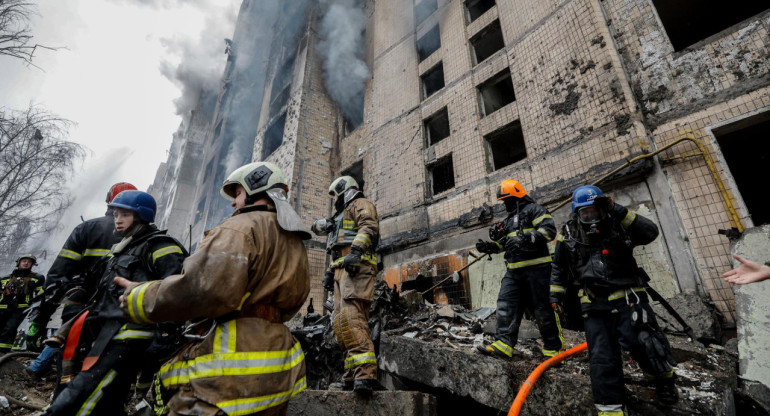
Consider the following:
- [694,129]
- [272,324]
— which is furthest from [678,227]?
[272,324]

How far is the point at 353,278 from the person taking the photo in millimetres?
3129

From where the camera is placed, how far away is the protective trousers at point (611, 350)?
211 centimetres

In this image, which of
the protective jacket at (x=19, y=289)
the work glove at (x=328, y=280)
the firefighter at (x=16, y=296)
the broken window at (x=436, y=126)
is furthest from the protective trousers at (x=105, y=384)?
the broken window at (x=436, y=126)

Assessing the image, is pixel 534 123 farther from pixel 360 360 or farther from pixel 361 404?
pixel 361 404

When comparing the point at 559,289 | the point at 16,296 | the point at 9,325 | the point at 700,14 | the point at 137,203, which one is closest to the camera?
the point at 137,203

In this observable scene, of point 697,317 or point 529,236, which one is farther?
point 697,317

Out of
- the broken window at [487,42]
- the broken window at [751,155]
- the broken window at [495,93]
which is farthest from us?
the broken window at [487,42]

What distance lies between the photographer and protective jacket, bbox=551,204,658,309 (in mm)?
2471

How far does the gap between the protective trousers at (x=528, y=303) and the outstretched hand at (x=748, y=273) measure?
1511mm

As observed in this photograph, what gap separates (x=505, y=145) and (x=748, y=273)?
732 centimetres

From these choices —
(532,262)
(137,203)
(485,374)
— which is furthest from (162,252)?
(532,262)

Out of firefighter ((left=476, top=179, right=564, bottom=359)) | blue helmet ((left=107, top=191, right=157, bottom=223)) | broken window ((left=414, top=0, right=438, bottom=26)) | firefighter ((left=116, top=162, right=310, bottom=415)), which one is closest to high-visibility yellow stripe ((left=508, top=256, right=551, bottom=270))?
firefighter ((left=476, top=179, right=564, bottom=359))

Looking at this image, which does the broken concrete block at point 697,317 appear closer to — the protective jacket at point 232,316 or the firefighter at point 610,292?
the firefighter at point 610,292

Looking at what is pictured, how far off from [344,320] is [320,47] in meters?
14.9
